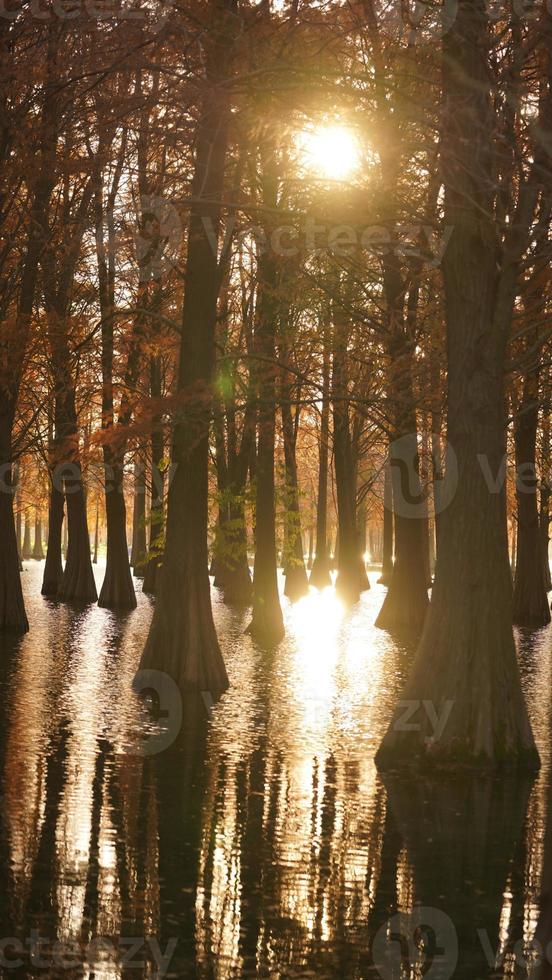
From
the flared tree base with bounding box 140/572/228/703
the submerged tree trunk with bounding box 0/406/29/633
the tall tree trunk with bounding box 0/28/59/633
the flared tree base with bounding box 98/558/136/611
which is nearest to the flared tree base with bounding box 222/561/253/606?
the flared tree base with bounding box 98/558/136/611

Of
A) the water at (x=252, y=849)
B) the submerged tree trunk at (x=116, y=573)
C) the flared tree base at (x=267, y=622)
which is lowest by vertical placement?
the water at (x=252, y=849)

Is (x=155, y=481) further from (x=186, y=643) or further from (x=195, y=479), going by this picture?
(x=186, y=643)

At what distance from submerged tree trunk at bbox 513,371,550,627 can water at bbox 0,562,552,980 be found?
16.3 m

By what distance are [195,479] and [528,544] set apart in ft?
52.0

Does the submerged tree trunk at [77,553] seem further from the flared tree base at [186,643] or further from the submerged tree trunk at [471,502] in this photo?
the submerged tree trunk at [471,502]

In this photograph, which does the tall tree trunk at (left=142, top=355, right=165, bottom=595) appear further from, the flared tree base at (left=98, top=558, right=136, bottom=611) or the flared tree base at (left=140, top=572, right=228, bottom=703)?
the flared tree base at (left=140, top=572, right=228, bottom=703)

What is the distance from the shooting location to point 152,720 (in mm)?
15180

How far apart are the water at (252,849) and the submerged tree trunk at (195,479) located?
3.92ft

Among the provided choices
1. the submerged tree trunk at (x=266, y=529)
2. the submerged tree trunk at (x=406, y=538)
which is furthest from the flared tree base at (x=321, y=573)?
the submerged tree trunk at (x=266, y=529)

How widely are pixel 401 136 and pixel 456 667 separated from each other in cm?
553

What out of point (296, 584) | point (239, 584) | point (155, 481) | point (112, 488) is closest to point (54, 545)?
point (155, 481)

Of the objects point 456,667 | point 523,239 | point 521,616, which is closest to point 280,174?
point 521,616

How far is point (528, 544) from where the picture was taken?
3300 cm

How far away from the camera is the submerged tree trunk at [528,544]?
32.8 meters
